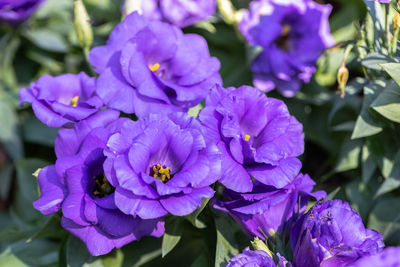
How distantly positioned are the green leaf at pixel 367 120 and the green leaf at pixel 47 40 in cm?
97

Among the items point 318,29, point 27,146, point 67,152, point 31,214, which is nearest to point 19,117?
point 27,146

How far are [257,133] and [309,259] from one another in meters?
0.26

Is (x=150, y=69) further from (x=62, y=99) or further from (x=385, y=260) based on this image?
(x=385, y=260)

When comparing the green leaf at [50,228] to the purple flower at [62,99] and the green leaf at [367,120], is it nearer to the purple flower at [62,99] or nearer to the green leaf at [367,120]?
the purple flower at [62,99]

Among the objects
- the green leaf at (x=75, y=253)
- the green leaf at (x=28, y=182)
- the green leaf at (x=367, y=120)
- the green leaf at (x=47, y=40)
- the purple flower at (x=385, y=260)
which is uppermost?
the purple flower at (x=385, y=260)

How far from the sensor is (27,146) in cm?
144

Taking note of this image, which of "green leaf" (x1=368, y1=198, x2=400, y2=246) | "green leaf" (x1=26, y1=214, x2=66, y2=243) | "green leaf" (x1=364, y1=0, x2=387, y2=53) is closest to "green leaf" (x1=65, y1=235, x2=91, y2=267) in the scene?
"green leaf" (x1=26, y1=214, x2=66, y2=243)

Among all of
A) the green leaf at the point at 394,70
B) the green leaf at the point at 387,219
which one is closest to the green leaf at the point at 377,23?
the green leaf at the point at 394,70

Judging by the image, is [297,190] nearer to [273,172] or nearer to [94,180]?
[273,172]

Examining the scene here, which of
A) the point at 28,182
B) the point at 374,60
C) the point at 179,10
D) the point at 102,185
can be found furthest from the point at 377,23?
the point at 28,182

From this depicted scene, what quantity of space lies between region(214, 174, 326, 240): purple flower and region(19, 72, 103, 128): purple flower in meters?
0.31

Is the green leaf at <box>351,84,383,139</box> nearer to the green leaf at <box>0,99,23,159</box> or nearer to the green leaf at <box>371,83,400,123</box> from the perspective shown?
the green leaf at <box>371,83,400,123</box>

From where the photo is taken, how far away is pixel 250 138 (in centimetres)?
83

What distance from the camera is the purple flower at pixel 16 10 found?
1.31m
